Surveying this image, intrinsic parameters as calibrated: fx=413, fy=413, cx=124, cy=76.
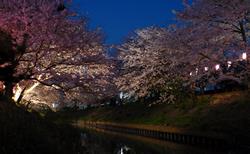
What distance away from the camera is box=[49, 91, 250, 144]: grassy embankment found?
25.0 meters

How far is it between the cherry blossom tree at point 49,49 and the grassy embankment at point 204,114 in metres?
5.80

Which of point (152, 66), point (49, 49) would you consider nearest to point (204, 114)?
point (152, 66)

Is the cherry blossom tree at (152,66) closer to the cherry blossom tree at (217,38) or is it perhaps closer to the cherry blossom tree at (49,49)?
the cherry blossom tree at (217,38)

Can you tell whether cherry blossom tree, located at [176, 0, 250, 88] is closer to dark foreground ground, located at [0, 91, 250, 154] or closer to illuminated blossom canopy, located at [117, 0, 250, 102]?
illuminated blossom canopy, located at [117, 0, 250, 102]

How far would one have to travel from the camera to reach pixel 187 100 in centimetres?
3962

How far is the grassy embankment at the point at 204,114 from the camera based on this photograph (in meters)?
25.0

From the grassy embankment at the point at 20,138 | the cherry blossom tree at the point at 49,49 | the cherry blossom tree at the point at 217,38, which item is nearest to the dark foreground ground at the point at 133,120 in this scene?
the grassy embankment at the point at 20,138

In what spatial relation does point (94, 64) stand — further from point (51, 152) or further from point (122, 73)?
point (122, 73)

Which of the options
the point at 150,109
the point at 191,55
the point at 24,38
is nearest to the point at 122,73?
the point at 150,109

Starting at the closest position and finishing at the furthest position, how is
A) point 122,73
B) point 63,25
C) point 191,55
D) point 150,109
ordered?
point 63,25 → point 191,55 → point 150,109 → point 122,73

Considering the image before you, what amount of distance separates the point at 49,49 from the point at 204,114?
16.0 meters

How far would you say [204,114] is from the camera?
109ft

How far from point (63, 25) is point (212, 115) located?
14473 mm

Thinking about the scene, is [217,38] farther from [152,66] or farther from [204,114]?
→ [152,66]
